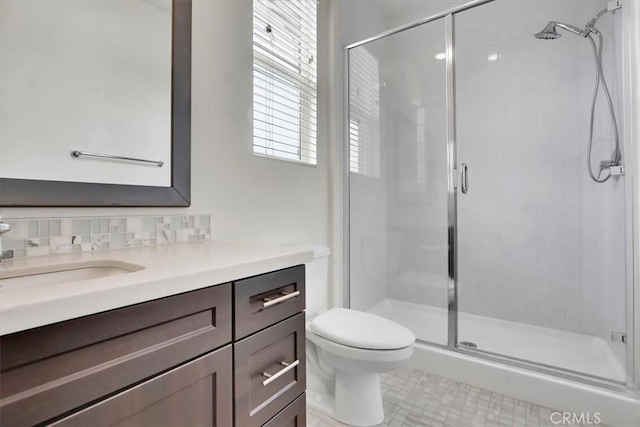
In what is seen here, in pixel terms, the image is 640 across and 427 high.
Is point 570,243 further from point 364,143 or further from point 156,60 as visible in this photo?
point 156,60

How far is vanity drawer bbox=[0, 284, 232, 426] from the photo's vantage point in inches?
16.5

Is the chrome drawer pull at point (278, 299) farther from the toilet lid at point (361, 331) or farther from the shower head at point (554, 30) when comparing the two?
the shower head at point (554, 30)

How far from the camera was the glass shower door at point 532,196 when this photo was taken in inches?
76.0

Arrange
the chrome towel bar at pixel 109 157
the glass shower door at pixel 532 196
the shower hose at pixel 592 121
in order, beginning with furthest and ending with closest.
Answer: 1. the glass shower door at pixel 532 196
2. the shower hose at pixel 592 121
3. the chrome towel bar at pixel 109 157

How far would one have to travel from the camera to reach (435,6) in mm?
2518

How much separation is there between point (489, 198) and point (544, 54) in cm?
108

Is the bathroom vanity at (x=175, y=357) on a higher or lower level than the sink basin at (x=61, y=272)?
lower

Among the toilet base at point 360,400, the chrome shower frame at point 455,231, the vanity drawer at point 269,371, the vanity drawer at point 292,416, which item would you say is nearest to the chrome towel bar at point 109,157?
the vanity drawer at point 269,371

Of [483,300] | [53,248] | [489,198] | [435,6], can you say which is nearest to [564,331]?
[483,300]

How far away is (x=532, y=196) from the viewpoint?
226 centimetres

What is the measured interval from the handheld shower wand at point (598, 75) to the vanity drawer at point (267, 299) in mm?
1766

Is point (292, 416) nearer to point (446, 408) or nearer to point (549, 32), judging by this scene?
point (446, 408)

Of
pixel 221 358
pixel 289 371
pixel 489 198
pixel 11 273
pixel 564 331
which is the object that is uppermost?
pixel 489 198
